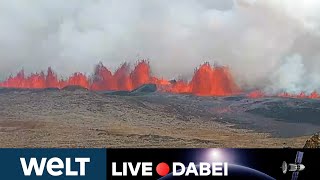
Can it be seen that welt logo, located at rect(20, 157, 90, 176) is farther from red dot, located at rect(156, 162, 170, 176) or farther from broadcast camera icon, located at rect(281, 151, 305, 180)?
broadcast camera icon, located at rect(281, 151, 305, 180)

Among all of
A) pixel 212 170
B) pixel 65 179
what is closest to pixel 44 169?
pixel 65 179

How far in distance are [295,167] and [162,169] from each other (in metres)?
4.62

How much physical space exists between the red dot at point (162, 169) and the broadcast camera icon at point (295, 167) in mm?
3998

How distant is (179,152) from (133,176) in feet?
5.94

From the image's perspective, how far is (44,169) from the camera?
20.8 meters

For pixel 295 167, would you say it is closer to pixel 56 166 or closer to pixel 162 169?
pixel 162 169

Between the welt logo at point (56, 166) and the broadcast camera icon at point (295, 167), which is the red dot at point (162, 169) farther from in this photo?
the broadcast camera icon at point (295, 167)

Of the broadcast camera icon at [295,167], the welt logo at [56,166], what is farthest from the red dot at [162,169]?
the broadcast camera icon at [295,167]

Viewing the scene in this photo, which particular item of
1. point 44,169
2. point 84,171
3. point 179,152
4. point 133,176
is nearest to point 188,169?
point 179,152

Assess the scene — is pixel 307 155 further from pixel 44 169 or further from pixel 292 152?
pixel 44 169

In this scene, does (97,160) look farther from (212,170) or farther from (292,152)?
(292,152)

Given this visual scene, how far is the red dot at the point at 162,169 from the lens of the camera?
67.8 feet

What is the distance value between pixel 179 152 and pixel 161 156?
25.4 inches

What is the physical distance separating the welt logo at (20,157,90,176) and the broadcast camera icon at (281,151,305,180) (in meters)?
6.83
